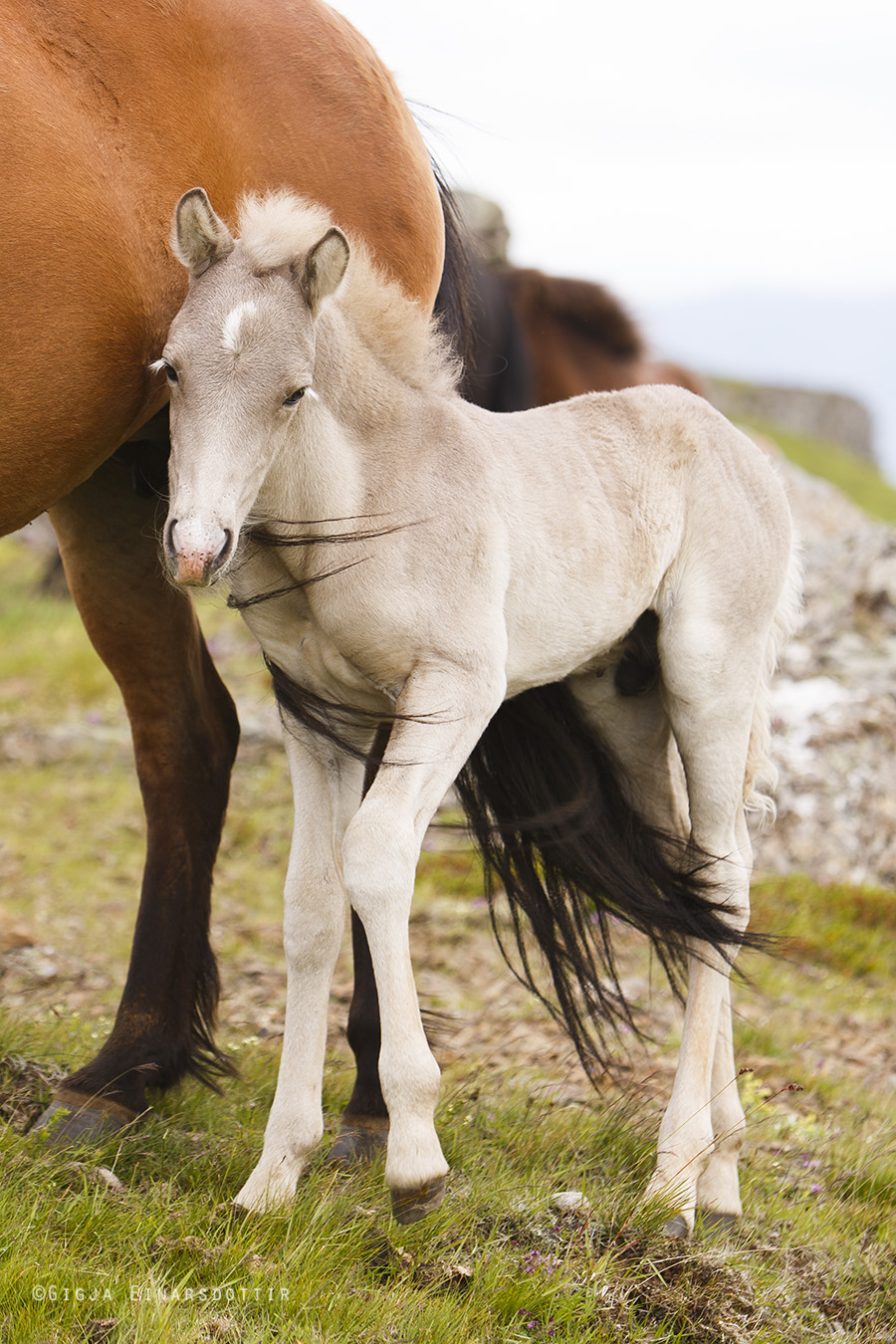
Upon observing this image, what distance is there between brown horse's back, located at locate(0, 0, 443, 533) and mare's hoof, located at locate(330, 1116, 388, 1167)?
1.65 metres

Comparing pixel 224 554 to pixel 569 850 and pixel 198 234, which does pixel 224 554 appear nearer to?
pixel 198 234

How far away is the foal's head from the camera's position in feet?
6.49

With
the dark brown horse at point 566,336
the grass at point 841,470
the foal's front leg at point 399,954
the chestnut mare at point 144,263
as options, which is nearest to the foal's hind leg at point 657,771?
the foal's front leg at point 399,954

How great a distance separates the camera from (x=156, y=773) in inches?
133

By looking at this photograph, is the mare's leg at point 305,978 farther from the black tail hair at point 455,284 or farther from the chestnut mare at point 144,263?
the black tail hair at point 455,284

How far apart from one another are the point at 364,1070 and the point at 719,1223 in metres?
0.93

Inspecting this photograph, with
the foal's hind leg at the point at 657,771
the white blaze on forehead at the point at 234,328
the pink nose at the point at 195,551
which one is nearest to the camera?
the pink nose at the point at 195,551

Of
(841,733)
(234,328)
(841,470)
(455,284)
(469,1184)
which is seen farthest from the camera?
(841,470)

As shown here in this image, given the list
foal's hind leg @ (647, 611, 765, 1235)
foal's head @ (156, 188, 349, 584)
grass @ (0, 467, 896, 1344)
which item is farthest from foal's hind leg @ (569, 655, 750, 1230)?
foal's head @ (156, 188, 349, 584)

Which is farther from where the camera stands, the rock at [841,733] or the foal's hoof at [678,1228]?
the rock at [841,733]

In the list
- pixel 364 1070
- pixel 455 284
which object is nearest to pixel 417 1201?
pixel 364 1070

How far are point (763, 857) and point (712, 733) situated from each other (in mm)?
3643

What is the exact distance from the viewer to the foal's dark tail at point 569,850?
2975mm

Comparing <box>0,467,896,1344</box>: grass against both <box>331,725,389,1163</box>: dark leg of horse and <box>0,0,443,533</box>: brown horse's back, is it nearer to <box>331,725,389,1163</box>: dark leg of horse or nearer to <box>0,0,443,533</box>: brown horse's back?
<box>331,725,389,1163</box>: dark leg of horse
